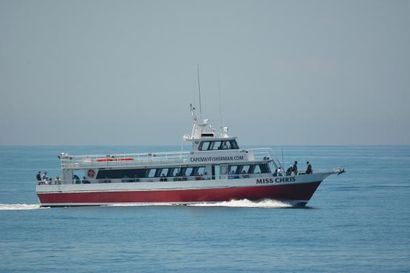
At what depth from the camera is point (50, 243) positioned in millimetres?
51219

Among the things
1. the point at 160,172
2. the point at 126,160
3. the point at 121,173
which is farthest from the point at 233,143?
the point at 121,173

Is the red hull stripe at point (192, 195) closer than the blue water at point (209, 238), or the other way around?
the blue water at point (209, 238)

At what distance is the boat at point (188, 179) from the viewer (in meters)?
62.6

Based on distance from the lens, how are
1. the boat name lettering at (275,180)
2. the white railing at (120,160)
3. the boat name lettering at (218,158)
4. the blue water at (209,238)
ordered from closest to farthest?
the blue water at (209,238) → the boat name lettering at (275,180) → the boat name lettering at (218,158) → the white railing at (120,160)

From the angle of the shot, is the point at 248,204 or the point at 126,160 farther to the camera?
the point at 126,160

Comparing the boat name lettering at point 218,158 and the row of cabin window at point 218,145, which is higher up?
the row of cabin window at point 218,145

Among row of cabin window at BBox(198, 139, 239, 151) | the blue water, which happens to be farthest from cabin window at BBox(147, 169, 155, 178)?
row of cabin window at BBox(198, 139, 239, 151)

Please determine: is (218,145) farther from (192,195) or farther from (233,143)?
(192,195)

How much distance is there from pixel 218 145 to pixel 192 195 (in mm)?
3607

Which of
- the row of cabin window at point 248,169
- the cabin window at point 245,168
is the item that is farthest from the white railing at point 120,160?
the cabin window at point 245,168

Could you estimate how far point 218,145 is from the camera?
63656 mm

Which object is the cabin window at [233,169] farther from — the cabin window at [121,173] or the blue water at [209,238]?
the cabin window at [121,173]

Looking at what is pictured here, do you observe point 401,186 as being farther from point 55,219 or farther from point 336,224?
point 55,219

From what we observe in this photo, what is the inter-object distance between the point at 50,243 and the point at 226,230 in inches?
382
